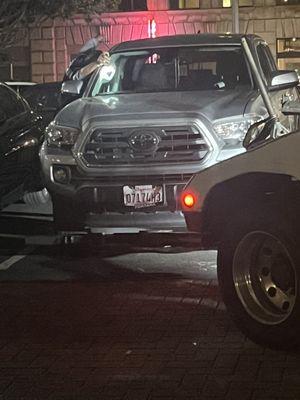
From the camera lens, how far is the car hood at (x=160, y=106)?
823cm

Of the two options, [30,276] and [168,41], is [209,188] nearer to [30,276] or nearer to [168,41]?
[30,276]

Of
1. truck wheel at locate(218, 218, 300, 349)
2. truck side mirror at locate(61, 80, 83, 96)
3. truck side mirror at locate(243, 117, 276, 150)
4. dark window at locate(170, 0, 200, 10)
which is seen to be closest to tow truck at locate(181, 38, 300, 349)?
truck wheel at locate(218, 218, 300, 349)

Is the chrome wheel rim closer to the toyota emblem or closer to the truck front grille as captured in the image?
the truck front grille

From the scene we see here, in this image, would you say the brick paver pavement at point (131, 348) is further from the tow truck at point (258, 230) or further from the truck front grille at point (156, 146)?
the truck front grille at point (156, 146)

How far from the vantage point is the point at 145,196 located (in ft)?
26.5

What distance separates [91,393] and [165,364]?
2.04 ft

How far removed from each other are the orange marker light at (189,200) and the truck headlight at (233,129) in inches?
82.2

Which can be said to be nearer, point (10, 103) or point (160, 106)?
point (160, 106)

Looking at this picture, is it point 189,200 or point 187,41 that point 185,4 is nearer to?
point 187,41

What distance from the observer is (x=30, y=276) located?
8.26 metres

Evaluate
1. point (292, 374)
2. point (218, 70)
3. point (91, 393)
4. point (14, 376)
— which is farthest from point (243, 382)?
point (218, 70)

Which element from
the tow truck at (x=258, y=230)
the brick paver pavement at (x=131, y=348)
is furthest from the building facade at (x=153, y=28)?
the tow truck at (x=258, y=230)

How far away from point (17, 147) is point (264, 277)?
4618mm

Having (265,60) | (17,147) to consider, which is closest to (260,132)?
(265,60)
